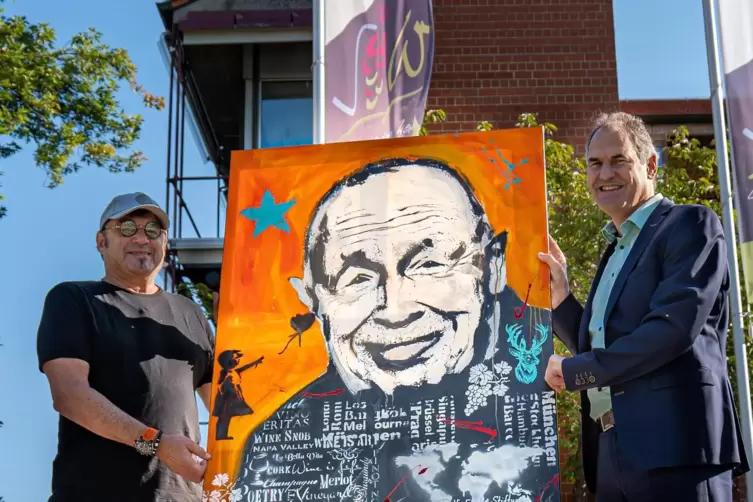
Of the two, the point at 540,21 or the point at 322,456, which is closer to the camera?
the point at 322,456

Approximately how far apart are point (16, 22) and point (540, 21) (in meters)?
5.36

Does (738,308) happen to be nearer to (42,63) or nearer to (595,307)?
(595,307)

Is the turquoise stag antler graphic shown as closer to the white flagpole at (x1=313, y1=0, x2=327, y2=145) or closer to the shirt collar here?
the shirt collar

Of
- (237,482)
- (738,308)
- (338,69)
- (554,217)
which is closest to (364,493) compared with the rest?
(237,482)

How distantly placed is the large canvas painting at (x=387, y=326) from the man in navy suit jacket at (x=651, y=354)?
221 mm

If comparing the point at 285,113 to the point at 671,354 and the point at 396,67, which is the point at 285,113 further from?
the point at 671,354

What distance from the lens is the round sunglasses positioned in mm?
3799

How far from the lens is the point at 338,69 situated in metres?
5.07

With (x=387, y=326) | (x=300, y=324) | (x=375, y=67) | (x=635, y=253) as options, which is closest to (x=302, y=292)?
(x=300, y=324)

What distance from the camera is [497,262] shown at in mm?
3354

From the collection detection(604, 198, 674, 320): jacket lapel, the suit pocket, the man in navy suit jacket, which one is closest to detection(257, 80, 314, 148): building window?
the man in navy suit jacket

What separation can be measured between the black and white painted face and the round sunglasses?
67cm

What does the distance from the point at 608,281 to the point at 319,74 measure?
2.39 meters

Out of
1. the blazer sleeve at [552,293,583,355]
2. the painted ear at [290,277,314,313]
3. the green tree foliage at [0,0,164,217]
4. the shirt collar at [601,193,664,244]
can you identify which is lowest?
the blazer sleeve at [552,293,583,355]
